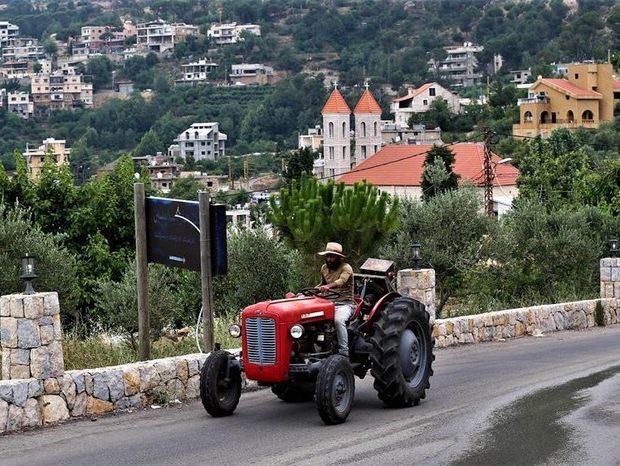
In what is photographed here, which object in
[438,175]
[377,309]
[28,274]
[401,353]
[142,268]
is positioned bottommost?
[401,353]

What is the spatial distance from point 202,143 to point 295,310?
167 metres

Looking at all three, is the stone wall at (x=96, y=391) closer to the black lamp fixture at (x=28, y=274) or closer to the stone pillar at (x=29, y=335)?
the stone pillar at (x=29, y=335)

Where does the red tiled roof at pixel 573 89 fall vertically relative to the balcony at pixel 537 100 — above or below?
above

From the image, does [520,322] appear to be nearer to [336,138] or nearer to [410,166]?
[410,166]

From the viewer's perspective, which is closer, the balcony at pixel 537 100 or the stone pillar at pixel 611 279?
the stone pillar at pixel 611 279

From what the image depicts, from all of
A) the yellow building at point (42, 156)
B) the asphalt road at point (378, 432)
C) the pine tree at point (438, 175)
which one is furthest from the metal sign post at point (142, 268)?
the pine tree at point (438, 175)

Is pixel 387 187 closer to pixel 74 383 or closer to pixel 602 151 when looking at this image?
pixel 602 151

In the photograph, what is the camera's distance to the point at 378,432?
12.5 metres

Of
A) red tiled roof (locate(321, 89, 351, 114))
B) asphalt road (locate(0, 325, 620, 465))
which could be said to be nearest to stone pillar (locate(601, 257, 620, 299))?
asphalt road (locate(0, 325, 620, 465))

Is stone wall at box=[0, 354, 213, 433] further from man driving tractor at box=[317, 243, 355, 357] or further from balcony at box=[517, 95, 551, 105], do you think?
balcony at box=[517, 95, 551, 105]

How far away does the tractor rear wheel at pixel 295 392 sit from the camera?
1415 cm

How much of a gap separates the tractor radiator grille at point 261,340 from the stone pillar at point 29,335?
1.85 meters

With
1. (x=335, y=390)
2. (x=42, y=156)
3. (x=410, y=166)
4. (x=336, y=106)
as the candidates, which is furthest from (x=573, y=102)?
(x=335, y=390)

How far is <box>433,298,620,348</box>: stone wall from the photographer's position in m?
20.3
